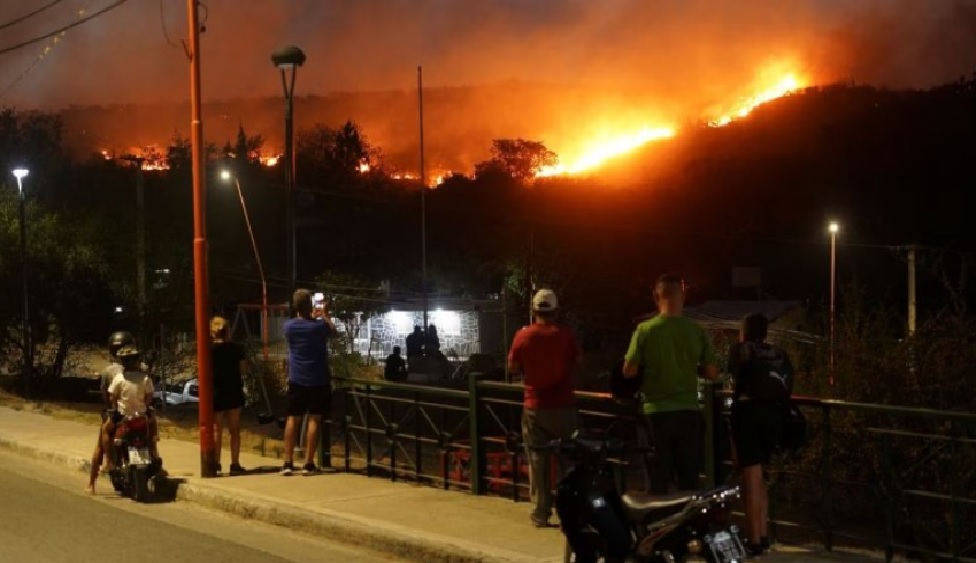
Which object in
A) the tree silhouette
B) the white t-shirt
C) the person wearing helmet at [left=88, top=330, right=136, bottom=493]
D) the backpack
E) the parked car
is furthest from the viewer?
the tree silhouette

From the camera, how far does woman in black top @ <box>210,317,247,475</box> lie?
12.2m

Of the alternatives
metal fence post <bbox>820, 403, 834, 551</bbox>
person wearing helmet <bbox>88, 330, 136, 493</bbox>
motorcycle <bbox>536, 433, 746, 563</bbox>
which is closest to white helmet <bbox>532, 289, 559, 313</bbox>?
motorcycle <bbox>536, 433, 746, 563</bbox>

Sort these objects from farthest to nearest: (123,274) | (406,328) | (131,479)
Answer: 1. (406,328)
2. (123,274)
3. (131,479)

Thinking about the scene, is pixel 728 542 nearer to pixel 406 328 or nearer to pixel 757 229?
pixel 406 328

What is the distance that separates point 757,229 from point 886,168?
879 centimetres

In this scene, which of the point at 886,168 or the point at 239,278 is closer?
the point at 239,278

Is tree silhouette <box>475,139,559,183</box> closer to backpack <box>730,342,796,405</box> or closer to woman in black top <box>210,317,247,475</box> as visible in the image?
woman in black top <box>210,317,247,475</box>

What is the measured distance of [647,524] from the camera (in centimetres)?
599

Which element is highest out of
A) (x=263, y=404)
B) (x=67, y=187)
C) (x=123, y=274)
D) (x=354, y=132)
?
(x=354, y=132)

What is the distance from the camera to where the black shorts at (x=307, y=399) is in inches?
453

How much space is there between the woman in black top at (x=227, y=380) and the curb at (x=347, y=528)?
76cm

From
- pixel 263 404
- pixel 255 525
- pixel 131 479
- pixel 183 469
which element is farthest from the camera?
pixel 263 404

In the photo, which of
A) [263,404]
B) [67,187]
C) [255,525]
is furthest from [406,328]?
[255,525]

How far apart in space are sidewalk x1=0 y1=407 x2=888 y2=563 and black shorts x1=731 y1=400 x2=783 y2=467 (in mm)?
843
